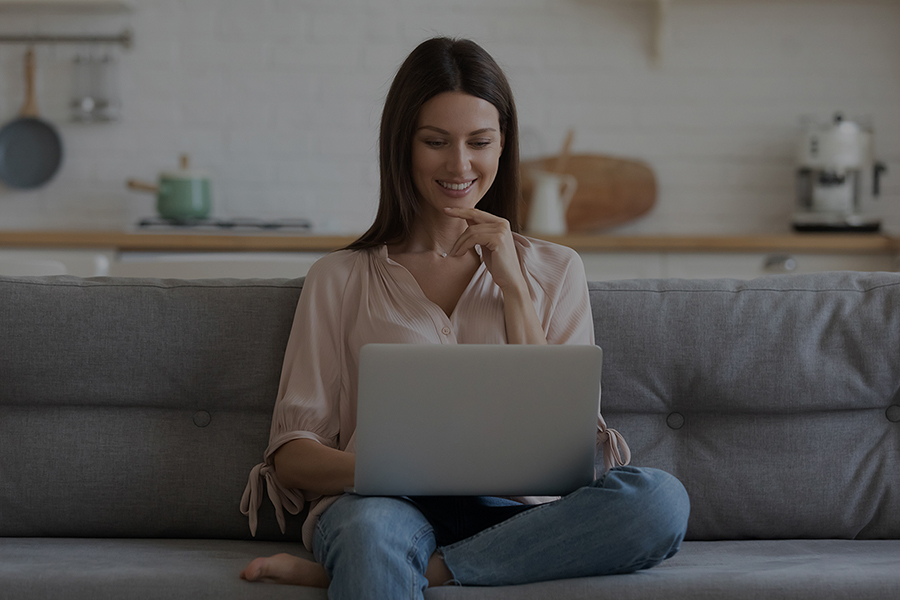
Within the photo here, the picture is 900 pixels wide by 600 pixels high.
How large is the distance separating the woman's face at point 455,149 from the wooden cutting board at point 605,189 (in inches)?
87.5

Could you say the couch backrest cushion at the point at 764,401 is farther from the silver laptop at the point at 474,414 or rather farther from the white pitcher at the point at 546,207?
the white pitcher at the point at 546,207

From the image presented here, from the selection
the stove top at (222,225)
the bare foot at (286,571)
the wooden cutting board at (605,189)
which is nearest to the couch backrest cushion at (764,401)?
the bare foot at (286,571)

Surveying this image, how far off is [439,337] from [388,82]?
2.45m

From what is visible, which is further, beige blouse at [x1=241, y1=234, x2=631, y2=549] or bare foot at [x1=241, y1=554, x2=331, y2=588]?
beige blouse at [x1=241, y1=234, x2=631, y2=549]

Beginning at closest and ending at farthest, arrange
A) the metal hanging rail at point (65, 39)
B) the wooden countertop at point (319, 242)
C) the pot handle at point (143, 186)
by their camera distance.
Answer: the wooden countertop at point (319, 242) → the pot handle at point (143, 186) → the metal hanging rail at point (65, 39)

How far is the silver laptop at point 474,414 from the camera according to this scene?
1216 mm

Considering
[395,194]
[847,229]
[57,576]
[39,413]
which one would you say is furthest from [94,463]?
[847,229]

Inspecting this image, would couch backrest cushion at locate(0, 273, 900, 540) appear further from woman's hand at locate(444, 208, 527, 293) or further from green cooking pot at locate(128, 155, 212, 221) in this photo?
green cooking pot at locate(128, 155, 212, 221)

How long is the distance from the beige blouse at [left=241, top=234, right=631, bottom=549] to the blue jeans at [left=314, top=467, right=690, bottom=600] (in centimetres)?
19

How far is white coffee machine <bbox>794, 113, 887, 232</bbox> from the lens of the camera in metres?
3.50

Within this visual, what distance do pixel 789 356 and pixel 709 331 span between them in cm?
14

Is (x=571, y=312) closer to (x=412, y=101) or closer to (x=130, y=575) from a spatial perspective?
(x=412, y=101)

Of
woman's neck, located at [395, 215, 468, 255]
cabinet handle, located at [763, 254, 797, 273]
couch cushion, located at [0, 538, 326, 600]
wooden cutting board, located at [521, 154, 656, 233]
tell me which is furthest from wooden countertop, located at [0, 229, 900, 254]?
couch cushion, located at [0, 538, 326, 600]

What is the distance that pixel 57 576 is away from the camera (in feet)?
4.25
